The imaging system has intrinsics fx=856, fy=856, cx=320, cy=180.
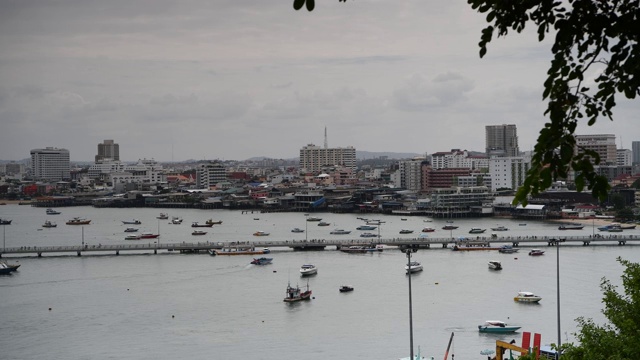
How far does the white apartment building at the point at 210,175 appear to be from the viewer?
189 ft

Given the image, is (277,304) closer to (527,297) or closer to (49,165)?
(527,297)

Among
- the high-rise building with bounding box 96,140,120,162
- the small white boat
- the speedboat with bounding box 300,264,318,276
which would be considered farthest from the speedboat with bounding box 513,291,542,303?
the high-rise building with bounding box 96,140,120,162

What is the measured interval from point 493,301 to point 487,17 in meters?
12.8

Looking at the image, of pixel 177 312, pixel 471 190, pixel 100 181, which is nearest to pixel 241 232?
pixel 471 190

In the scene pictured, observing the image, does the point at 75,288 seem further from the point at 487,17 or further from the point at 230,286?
the point at 487,17

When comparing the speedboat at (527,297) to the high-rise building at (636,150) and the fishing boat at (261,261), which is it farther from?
the high-rise building at (636,150)

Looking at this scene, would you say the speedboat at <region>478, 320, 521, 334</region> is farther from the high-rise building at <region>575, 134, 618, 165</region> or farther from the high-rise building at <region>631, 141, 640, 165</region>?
the high-rise building at <region>631, 141, 640, 165</region>

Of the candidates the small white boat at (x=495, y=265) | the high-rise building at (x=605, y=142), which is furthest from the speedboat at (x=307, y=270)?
the high-rise building at (x=605, y=142)

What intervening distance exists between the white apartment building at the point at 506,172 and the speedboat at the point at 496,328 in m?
31.9

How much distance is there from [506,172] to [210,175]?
71.5 feet

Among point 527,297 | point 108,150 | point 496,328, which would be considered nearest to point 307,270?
point 527,297

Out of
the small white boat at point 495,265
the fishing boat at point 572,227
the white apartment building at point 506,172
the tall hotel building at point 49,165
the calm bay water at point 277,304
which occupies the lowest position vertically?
the calm bay water at point 277,304

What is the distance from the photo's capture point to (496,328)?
11.6 m

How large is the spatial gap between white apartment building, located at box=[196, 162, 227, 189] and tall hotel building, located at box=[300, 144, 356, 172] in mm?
13274
